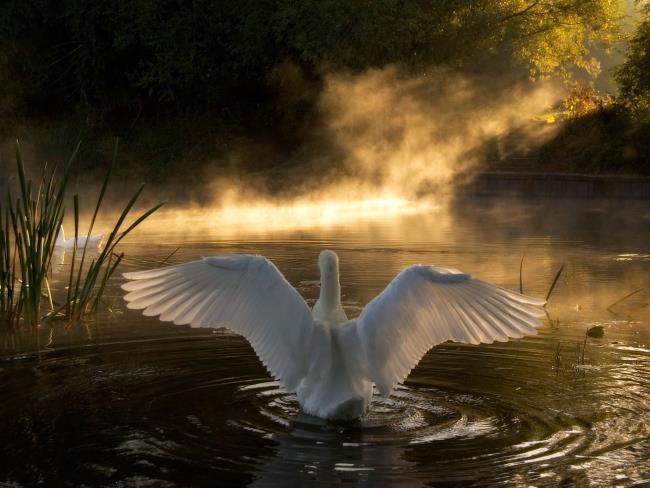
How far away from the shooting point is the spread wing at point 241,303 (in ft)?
21.3

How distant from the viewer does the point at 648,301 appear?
10.9m

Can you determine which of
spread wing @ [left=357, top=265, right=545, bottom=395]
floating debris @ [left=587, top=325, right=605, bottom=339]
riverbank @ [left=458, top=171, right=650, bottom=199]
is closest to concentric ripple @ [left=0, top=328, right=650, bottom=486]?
spread wing @ [left=357, top=265, right=545, bottom=395]

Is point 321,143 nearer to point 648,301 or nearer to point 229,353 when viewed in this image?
point 648,301

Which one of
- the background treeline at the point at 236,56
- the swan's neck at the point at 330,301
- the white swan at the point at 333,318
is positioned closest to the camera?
the white swan at the point at 333,318

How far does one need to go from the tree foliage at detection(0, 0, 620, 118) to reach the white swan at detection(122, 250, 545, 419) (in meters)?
24.3

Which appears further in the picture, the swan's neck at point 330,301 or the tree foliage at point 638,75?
the tree foliage at point 638,75

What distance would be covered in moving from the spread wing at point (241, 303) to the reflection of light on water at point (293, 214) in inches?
470

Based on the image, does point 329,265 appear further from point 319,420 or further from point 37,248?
point 37,248

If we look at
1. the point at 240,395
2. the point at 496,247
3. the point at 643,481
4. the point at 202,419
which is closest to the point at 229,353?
the point at 240,395

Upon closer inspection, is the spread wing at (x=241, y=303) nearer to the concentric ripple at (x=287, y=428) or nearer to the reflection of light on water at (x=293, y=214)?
the concentric ripple at (x=287, y=428)

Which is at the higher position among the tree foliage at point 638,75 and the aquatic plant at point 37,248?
the tree foliage at point 638,75

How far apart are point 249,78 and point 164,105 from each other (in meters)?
4.07

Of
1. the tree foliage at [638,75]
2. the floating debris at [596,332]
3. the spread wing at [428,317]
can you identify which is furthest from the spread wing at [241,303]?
the tree foliage at [638,75]

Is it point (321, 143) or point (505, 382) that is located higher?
point (321, 143)
